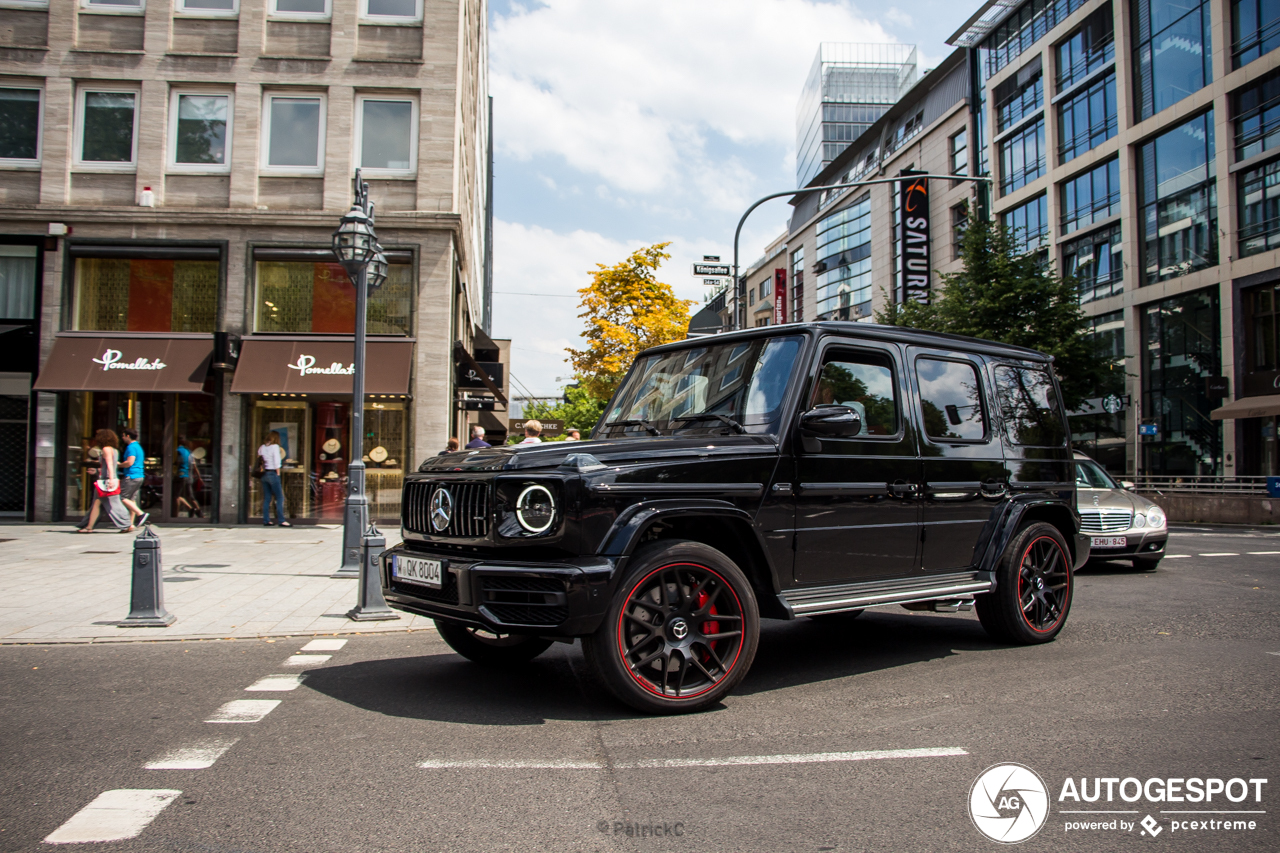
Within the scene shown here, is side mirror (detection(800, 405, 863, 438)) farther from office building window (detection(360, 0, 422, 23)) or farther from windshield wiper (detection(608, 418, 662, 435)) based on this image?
office building window (detection(360, 0, 422, 23))

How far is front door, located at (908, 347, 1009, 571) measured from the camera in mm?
5512

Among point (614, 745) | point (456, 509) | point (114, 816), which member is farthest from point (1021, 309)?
point (114, 816)

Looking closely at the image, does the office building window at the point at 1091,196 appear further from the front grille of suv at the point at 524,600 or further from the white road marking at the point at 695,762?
the front grille of suv at the point at 524,600

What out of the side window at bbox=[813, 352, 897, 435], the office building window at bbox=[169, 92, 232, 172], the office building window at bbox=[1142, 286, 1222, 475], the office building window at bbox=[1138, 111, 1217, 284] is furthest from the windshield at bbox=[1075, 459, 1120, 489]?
the office building window at bbox=[1138, 111, 1217, 284]

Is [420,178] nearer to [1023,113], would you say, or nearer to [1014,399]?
[1014,399]

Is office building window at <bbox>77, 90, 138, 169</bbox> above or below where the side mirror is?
above

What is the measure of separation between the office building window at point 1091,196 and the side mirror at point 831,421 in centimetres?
3197

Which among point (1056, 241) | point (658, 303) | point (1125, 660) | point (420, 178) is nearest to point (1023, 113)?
point (1056, 241)

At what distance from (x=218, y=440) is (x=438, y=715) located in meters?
15.5

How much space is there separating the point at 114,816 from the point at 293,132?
18.3 meters

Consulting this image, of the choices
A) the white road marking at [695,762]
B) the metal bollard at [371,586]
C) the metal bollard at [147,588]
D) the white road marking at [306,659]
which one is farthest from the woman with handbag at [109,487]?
the white road marking at [695,762]

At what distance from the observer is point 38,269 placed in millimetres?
18172

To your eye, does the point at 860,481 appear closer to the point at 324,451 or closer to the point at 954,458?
the point at 954,458

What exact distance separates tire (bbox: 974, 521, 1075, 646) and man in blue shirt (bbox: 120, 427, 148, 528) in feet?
47.5
